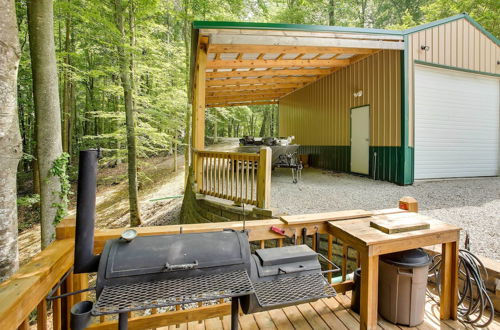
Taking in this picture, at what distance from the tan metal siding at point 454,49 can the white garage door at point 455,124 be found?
25 centimetres

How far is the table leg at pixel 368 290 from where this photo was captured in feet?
4.82

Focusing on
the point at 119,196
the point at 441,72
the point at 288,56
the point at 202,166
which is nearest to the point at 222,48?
the point at 288,56

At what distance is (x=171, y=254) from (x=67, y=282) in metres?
0.84

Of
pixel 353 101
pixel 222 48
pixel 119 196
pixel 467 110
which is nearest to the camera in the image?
pixel 222 48

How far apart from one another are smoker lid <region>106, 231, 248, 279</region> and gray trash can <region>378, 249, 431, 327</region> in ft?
3.91

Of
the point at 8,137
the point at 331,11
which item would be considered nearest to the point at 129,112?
the point at 8,137

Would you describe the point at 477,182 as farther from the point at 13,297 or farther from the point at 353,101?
the point at 13,297

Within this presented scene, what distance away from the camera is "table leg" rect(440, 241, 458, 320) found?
1738mm

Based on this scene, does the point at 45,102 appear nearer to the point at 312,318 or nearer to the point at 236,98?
the point at 312,318

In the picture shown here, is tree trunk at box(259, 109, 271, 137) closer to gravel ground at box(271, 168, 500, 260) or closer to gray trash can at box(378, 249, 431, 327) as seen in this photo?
gravel ground at box(271, 168, 500, 260)

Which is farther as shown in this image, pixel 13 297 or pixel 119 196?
pixel 119 196

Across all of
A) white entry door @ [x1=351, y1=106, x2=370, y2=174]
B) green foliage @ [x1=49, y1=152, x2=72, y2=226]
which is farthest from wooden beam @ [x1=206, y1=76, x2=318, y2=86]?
green foliage @ [x1=49, y1=152, x2=72, y2=226]

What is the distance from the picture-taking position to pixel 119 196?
11422 millimetres

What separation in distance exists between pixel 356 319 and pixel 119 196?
1187 centimetres
